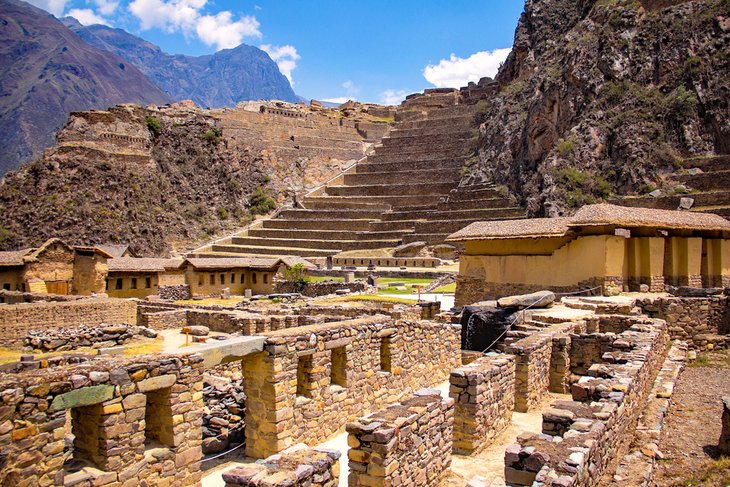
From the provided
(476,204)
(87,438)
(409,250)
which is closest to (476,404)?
(87,438)

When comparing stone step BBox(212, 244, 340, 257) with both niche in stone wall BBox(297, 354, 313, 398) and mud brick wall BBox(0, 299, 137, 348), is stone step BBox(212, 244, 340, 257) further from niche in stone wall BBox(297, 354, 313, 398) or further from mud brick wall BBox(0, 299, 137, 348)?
niche in stone wall BBox(297, 354, 313, 398)

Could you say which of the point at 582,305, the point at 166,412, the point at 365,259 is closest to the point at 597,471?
the point at 166,412

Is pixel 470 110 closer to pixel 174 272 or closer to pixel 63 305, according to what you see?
pixel 174 272

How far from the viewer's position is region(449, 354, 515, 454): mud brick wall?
23.9ft

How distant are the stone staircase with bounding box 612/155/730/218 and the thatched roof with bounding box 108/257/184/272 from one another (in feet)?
101

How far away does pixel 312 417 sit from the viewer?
314 inches

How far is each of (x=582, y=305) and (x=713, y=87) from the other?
143ft

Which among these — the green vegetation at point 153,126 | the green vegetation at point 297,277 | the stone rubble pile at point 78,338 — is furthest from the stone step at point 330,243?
the stone rubble pile at point 78,338

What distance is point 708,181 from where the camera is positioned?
3928 cm

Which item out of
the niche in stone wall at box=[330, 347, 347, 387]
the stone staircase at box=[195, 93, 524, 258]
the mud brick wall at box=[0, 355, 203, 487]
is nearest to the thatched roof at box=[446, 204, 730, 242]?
the niche in stone wall at box=[330, 347, 347, 387]

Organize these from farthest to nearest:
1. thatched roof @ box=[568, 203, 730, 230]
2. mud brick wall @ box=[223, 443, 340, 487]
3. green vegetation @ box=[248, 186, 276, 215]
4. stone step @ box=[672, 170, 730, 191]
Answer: green vegetation @ box=[248, 186, 276, 215] → stone step @ box=[672, 170, 730, 191] → thatched roof @ box=[568, 203, 730, 230] → mud brick wall @ box=[223, 443, 340, 487]

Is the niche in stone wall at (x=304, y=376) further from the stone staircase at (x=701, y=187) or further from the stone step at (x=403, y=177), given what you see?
the stone step at (x=403, y=177)

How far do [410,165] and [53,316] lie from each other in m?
63.5

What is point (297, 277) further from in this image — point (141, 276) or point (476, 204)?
point (476, 204)
